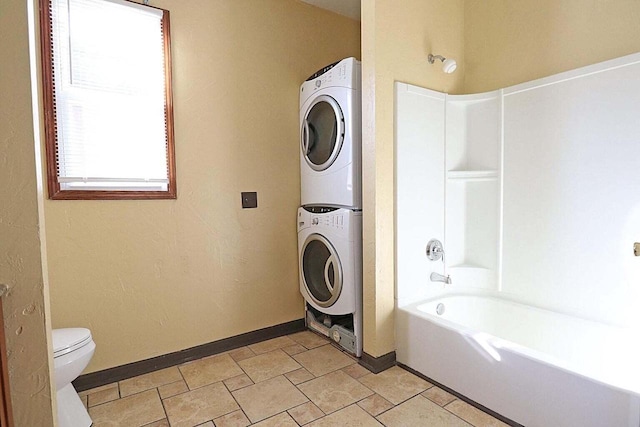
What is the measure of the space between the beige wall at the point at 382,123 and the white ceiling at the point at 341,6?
2.18 ft

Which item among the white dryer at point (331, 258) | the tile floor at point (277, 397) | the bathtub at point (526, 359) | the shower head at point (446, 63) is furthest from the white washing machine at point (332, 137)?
the tile floor at point (277, 397)

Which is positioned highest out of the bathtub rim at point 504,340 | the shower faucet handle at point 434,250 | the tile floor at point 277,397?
the shower faucet handle at point 434,250

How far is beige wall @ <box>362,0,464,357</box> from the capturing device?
186cm

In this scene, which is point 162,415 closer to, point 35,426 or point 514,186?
point 35,426

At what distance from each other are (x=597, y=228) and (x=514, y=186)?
19.3 inches

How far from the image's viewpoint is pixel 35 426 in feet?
2.88

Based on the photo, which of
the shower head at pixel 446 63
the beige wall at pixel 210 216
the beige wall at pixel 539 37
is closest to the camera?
the beige wall at pixel 539 37

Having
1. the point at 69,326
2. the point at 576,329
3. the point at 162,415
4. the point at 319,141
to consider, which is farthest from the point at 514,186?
the point at 69,326

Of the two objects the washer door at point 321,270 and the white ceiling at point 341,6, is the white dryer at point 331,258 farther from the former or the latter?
the white ceiling at point 341,6

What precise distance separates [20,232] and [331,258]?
159cm

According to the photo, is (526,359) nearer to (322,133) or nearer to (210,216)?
(322,133)

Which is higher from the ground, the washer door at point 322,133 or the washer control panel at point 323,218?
the washer door at point 322,133

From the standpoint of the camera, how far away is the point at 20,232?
847mm

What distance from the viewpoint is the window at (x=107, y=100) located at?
5.64 ft
